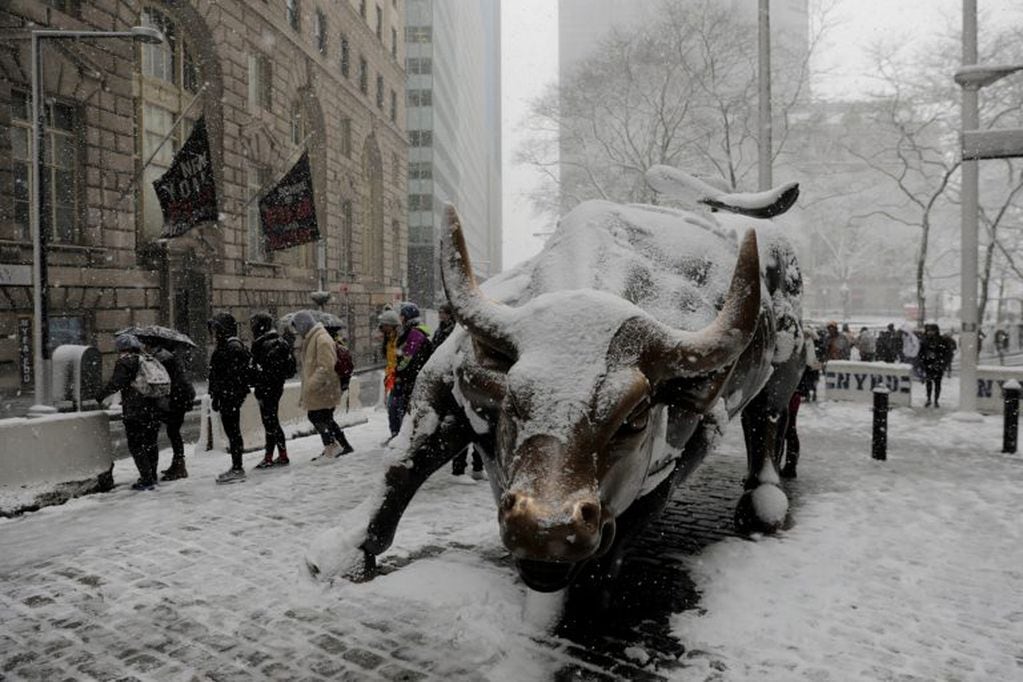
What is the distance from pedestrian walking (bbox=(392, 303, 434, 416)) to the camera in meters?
8.02

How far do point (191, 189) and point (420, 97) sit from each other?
46.7m

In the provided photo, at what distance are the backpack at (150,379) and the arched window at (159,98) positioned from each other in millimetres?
12956

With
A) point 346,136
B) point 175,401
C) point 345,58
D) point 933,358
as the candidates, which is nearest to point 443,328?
point 175,401

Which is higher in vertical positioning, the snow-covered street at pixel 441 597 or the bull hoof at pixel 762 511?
the bull hoof at pixel 762 511

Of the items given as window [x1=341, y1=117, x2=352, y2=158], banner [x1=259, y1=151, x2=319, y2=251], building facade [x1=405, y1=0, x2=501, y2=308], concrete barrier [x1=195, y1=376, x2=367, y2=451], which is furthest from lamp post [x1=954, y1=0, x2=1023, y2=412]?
building facade [x1=405, y1=0, x2=501, y2=308]

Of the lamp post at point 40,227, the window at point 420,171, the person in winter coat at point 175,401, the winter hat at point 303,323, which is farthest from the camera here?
the window at point 420,171

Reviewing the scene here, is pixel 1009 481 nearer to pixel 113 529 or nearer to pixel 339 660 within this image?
pixel 339 660

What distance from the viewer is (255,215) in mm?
24609

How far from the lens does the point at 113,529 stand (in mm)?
5828

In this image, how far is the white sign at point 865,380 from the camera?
558 inches

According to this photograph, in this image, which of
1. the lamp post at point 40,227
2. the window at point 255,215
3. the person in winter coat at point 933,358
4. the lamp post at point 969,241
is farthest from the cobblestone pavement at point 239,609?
the window at point 255,215

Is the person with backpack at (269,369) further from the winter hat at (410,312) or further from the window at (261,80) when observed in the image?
the window at (261,80)

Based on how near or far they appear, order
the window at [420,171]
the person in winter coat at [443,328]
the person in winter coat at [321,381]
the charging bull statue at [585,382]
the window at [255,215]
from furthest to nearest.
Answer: the window at [420,171]
the window at [255,215]
the person in winter coat at [321,381]
the person in winter coat at [443,328]
the charging bull statue at [585,382]

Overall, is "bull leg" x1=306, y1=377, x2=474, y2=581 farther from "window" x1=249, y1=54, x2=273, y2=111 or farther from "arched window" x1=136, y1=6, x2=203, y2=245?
"window" x1=249, y1=54, x2=273, y2=111
